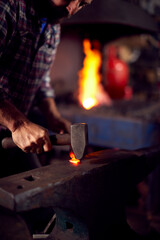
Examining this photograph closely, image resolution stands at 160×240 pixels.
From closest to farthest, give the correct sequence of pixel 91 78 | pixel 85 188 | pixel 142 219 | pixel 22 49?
pixel 85 188, pixel 22 49, pixel 142 219, pixel 91 78

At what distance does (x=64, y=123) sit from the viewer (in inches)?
76.7

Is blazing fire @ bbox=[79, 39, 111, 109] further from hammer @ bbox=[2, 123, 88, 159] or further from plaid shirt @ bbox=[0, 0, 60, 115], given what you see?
hammer @ bbox=[2, 123, 88, 159]

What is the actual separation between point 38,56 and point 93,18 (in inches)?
72.3

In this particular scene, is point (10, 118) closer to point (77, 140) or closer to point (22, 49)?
point (77, 140)

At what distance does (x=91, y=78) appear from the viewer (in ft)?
16.2

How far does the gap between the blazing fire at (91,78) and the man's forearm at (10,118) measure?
312 cm

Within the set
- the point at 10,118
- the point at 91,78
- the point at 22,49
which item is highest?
the point at 22,49

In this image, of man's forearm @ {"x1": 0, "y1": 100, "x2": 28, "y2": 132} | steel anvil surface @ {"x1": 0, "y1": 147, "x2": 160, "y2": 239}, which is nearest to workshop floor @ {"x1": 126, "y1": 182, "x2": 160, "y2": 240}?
steel anvil surface @ {"x1": 0, "y1": 147, "x2": 160, "y2": 239}

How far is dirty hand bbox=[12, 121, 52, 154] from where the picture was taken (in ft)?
4.14

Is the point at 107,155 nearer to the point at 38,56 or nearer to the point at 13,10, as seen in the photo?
the point at 38,56

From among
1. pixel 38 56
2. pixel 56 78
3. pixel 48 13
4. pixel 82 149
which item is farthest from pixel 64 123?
pixel 56 78

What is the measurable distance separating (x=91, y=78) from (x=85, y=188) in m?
3.87

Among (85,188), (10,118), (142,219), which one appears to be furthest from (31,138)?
(142,219)

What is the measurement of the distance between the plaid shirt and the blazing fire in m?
2.60
